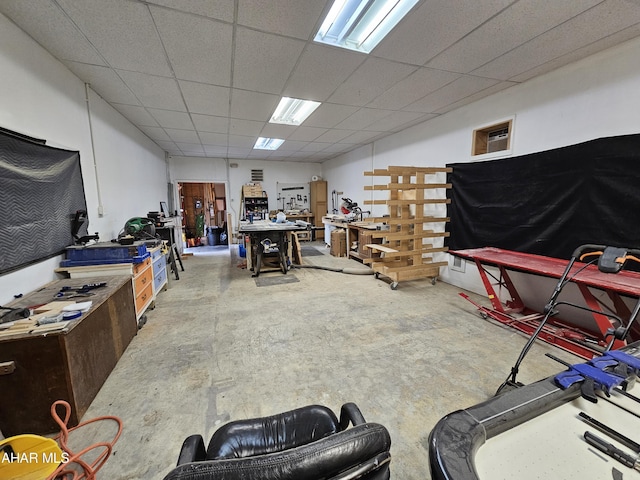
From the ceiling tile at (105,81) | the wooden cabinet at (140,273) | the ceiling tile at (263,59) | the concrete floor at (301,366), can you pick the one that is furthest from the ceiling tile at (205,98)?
the concrete floor at (301,366)

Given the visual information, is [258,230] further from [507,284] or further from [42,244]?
[507,284]

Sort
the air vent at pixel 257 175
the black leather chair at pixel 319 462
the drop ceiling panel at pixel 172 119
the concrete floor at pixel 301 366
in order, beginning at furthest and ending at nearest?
the air vent at pixel 257 175 → the drop ceiling panel at pixel 172 119 → the concrete floor at pixel 301 366 → the black leather chair at pixel 319 462

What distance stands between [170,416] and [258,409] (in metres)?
0.59

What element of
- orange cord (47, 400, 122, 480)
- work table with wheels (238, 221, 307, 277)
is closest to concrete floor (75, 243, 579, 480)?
orange cord (47, 400, 122, 480)

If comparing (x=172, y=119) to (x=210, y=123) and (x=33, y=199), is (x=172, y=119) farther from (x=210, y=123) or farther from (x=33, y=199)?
(x=33, y=199)

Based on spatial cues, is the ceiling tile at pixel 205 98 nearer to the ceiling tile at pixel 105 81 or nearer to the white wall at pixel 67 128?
the ceiling tile at pixel 105 81

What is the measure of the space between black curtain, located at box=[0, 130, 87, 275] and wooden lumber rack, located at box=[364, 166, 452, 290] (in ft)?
11.6

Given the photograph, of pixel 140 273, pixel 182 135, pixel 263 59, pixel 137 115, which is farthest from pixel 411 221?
pixel 182 135

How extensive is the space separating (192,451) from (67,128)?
11.1 ft

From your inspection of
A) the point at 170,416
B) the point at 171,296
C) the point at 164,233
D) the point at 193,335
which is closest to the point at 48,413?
the point at 170,416

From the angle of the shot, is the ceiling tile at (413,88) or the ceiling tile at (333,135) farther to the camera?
the ceiling tile at (333,135)

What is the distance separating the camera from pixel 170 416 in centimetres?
173

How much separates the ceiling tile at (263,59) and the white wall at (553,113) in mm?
2761

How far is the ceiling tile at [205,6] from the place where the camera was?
1.80 m
